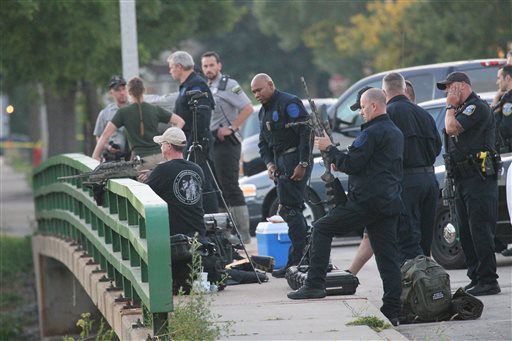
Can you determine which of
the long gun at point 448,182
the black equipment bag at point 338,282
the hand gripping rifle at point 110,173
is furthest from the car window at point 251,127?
the black equipment bag at point 338,282

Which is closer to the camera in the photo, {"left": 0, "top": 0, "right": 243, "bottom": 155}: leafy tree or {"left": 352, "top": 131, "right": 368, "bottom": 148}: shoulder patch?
{"left": 352, "top": 131, "right": 368, "bottom": 148}: shoulder patch

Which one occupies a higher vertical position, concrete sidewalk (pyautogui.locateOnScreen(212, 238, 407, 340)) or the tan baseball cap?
the tan baseball cap

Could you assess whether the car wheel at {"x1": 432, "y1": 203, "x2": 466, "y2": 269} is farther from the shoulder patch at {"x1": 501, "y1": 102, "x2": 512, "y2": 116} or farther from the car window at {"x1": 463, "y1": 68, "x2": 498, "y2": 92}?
the car window at {"x1": 463, "y1": 68, "x2": 498, "y2": 92}

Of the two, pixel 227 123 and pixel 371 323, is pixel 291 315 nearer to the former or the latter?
pixel 371 323

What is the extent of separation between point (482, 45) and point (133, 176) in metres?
21.9

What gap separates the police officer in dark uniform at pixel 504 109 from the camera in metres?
12.2

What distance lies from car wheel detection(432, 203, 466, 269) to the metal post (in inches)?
182

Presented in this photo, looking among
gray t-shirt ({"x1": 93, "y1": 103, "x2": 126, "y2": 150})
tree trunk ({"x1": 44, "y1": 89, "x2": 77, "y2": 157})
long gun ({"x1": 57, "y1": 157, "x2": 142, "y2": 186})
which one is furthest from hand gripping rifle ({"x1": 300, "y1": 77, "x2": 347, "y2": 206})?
tree trunk ({"x1": 44, "y1": 89, "x2": 77, "y2": 157})

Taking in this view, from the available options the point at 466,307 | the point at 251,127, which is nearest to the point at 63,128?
the point at 251,127

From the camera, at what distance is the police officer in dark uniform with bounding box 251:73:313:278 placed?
11.6 meters

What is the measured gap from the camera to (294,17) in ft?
195

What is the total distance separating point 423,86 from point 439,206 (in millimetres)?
3873

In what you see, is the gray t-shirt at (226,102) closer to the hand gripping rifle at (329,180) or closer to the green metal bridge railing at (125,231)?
the green metal bridge railing at (125,231)

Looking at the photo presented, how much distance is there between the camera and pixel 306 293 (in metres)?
9.95
